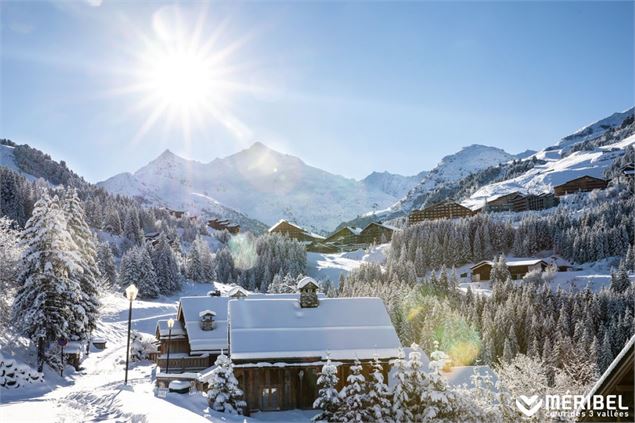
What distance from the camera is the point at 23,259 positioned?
33.8 m

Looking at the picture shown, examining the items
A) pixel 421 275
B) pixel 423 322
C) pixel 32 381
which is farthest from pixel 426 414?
pixel 421 275

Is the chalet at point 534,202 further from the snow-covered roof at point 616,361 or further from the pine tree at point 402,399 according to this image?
the snow-covered roof at point 616,361

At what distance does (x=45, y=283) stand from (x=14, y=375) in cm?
900

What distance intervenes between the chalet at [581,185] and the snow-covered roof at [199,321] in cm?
12390

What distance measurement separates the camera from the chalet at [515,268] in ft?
316

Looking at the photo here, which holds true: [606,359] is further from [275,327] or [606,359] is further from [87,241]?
[87,241]

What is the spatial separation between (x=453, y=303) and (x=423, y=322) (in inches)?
510

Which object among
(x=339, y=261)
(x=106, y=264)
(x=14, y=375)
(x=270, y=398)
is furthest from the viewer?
(x=339, y=261)

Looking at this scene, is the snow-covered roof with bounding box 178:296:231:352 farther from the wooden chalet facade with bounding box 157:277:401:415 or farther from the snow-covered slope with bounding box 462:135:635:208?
the snow-covered slope with bounding box 462:135:635:208

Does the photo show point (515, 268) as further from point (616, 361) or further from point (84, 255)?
point (616, 361)

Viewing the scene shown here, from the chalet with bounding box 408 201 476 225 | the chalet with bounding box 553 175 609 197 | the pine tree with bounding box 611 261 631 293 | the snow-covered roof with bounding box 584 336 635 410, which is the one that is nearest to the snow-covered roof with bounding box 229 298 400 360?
the snow-covered roof with bounding box 584 336 635 410

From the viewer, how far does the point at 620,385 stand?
901 cm

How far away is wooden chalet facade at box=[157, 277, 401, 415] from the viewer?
2975 cm

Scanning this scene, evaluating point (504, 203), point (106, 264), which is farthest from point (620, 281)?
point (106, 264)
